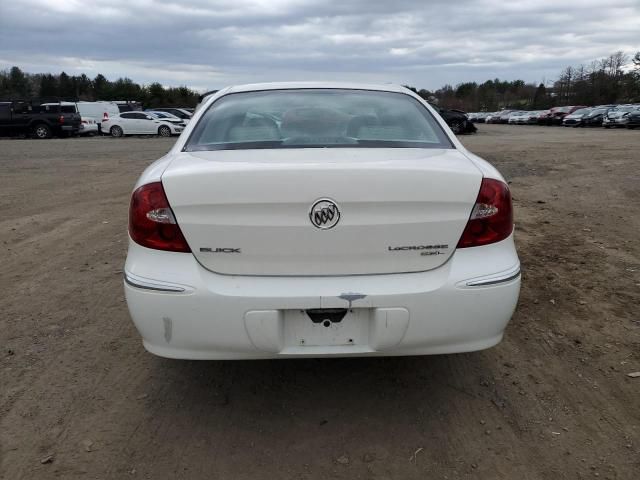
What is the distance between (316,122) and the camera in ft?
10.9

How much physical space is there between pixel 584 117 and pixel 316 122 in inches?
1591

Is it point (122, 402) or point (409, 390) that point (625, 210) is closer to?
point (409, 390)

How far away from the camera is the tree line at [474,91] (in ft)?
218

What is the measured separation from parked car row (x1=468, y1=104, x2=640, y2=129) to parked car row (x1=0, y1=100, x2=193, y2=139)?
54.4 ft

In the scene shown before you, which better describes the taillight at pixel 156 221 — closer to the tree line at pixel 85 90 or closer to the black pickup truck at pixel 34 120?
the black pickup truck at pixel 34 120

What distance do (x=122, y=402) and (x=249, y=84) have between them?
7.46ft

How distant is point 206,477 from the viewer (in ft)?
7.78

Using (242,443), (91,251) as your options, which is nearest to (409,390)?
(242,443)

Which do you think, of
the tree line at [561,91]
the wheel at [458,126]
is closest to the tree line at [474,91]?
the tree line at [561,91]

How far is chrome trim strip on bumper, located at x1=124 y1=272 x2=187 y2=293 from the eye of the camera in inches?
97.1

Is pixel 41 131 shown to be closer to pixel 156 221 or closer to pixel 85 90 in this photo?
pixel 156 221

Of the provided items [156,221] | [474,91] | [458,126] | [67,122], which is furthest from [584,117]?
[474,91]

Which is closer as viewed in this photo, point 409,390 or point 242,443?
point 242,443

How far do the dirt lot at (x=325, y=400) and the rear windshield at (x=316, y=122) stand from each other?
1299mm
